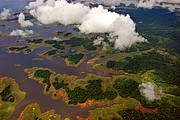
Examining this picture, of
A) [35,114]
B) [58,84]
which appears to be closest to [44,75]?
[58,84]

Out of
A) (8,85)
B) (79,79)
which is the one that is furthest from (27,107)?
(79,79)

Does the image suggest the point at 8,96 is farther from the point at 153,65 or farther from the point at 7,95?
the point at 153,65

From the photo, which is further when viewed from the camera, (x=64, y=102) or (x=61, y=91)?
(x=61, y=91)

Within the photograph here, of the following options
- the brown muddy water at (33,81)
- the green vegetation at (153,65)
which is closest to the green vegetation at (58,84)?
the brown muddy water at (33,81)

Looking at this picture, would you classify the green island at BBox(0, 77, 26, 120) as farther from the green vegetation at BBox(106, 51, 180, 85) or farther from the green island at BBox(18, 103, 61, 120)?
the green vegetation at BBox(106, 51, 180, 85)

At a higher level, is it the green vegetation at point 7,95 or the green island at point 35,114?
the green vegetation at point 7,95

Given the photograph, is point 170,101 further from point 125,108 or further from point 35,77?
point 35,77

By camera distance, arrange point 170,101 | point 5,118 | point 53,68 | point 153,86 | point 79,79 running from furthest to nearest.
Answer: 1. point 53,68
2. point 79,79
3. point 153,86
4. point 170,101
5. point 5,118

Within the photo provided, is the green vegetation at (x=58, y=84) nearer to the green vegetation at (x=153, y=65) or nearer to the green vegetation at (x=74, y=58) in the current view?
the green vegetation at (x=74, y=58)
